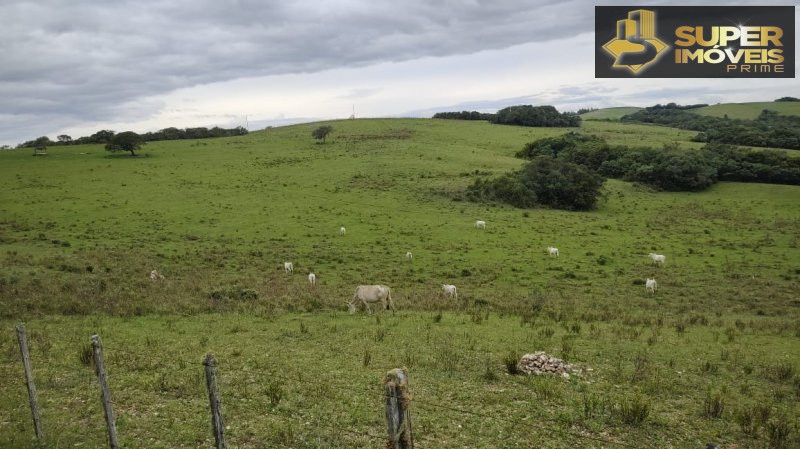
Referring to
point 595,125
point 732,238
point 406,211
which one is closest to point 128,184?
point 406,211

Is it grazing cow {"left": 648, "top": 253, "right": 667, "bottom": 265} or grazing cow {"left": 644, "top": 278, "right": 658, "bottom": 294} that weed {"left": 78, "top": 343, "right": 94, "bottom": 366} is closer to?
grazing cow {"left": 644, "top": 278, "right": 658, "bottom": 294}

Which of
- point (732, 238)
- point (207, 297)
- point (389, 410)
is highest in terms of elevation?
point (389, 410)

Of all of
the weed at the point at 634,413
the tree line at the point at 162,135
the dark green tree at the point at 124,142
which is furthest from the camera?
the tree line at the point at 162,135

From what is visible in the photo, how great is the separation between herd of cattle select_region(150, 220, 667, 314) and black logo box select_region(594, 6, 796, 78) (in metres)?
28.0

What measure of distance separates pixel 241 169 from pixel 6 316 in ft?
172

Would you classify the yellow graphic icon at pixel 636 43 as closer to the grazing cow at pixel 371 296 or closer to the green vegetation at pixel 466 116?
the grazing cow at pixel 371 296

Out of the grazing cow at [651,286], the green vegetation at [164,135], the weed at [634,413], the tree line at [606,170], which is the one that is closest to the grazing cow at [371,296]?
the weed at [634,413]

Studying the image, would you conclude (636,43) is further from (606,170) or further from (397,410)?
(397,410)

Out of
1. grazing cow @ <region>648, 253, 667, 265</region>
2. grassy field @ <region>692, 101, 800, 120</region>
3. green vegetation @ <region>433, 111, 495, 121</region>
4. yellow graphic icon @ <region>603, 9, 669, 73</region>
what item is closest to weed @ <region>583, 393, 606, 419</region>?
grazing cow @ <region>648, 253, 667, 265</region>

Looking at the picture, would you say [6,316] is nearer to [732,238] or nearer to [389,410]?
[389,410]

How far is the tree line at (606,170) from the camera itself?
57.6 meters

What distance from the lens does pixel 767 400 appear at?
1312 cm

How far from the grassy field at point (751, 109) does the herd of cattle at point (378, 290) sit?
154m

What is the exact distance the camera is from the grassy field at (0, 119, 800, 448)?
11.3m
